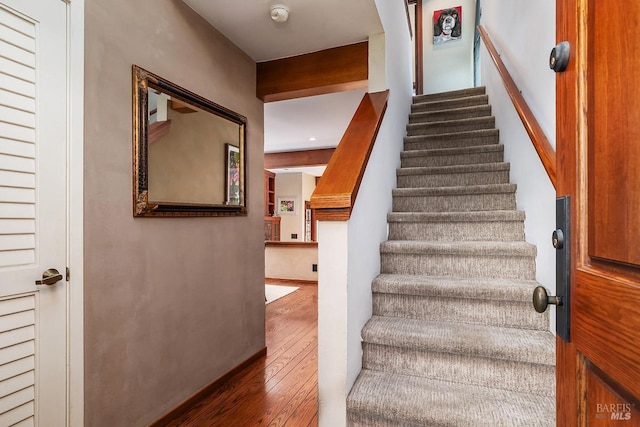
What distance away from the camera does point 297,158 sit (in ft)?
19.2

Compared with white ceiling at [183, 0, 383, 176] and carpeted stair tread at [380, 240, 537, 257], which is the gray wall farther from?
carpeted stair tread at [380, 240, 537, 257]

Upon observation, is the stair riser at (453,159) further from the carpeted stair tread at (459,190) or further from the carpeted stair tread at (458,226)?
the carpeted stair tread at (458,226)

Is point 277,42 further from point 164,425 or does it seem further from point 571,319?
point 164,425

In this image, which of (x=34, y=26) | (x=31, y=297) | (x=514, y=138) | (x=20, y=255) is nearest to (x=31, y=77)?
(x=34, y=26)

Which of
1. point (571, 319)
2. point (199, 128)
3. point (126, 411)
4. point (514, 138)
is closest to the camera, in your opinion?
point (571, 319)

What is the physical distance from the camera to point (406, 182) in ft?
8.71

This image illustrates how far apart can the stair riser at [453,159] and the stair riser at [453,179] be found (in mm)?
250

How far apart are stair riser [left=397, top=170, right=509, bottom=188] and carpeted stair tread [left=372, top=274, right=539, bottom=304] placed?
935 millimetres

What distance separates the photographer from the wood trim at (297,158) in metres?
5.67

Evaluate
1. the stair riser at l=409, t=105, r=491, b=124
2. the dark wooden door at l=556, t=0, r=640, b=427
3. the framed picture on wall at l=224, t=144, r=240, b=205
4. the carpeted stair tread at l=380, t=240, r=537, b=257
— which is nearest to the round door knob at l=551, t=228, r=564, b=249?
the dark wooden door at l=556, t=0, r=640, b=427

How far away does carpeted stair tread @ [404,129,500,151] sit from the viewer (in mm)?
2787

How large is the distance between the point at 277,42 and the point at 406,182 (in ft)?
4.73

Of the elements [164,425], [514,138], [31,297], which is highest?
[514,138]

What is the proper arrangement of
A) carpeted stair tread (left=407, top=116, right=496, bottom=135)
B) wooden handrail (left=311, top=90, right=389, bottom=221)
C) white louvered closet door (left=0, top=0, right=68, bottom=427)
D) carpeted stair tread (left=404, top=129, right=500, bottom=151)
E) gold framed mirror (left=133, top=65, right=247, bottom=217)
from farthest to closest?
carpeted stair tread (left=407, top=116, right=496, bottom=135) → carpeted stair tread (left=404, top=129, right=500, bottom=151) → gold framed mirror (left=133, top=65, right=247, bottom=217) → wooden handrail (left=311, top=90, right=389, bottom=221) → white louvered closet door (left=0, top=0, right=68, bottom=427)
